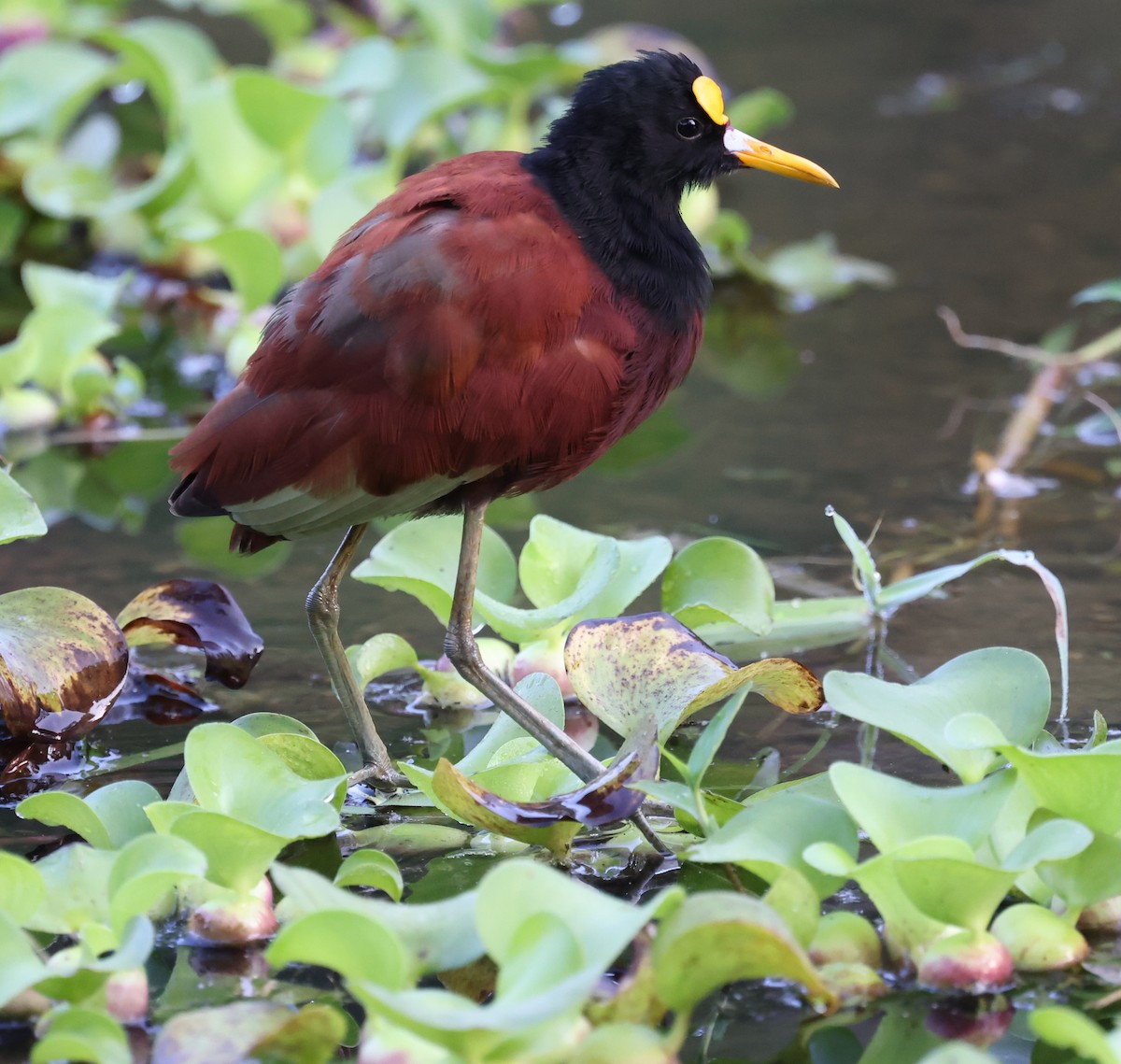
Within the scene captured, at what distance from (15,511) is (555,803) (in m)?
0.99

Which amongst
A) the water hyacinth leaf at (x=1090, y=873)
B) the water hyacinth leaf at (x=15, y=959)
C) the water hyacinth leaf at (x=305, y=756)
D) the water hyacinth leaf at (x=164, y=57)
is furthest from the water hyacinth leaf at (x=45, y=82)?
the water hyacinth leaf at (x=1090, y=873)

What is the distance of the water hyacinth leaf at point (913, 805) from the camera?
6.89 feet

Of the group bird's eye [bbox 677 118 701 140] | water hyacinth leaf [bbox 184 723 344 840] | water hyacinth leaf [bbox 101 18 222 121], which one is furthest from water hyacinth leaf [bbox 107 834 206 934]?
water hyacinth leaf [bbox 101 18 222 121]

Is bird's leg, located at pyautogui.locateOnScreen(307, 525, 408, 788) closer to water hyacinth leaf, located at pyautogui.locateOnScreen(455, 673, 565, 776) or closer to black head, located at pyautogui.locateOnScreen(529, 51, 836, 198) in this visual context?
water hyacinth leaf, located at pyautogui.locateOnScreen(455, 673, 565, 776)

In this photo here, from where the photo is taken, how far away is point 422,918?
1927 mm

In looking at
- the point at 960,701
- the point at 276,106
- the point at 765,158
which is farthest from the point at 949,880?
the point at 276,106

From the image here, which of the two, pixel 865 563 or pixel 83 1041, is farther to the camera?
pixel 865 563

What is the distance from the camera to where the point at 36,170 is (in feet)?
17.1

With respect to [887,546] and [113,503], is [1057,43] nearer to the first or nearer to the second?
[887,546]

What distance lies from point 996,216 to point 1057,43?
76.4 inches

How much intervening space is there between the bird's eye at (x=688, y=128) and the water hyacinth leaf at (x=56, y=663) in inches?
49.4

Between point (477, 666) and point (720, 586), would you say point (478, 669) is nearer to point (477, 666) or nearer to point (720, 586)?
point (477, 666)

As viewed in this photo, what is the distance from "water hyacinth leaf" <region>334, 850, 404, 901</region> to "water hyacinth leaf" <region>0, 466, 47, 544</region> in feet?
2.54

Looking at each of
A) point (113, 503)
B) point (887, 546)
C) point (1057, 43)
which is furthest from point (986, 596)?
point (1057, 43)
